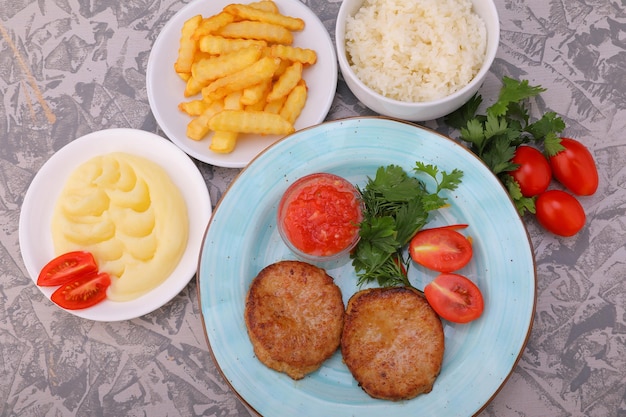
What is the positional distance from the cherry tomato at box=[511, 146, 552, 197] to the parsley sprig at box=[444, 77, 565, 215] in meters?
0.04

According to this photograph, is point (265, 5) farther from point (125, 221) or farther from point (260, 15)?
point (125, 221)

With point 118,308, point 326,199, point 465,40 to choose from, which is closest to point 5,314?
point 118,308

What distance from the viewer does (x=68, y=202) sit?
320 centimetres

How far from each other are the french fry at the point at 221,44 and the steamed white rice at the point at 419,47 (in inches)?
22.8

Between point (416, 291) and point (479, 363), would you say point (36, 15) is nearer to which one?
point (416, 291)

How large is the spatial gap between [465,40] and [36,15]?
109 inches

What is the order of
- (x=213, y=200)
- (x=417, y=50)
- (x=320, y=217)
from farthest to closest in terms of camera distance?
(x=213, y=200)
(x=417, y=50)
(x=320, y=217)

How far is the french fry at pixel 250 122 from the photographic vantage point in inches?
120

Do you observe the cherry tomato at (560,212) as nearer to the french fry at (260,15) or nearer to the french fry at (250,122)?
the french fry at (250,122)

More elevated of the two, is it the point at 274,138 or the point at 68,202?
the point at 274,138

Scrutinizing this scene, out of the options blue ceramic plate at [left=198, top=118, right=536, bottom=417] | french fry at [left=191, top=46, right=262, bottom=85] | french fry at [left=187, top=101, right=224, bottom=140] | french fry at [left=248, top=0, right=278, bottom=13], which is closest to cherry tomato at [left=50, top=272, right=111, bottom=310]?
blue ceramic plate at [left=198, top=118, right=536, bottom=417]

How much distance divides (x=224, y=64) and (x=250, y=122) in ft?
1.17

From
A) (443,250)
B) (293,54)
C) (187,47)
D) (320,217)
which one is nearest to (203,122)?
(187,47)

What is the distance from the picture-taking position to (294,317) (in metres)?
2.96
